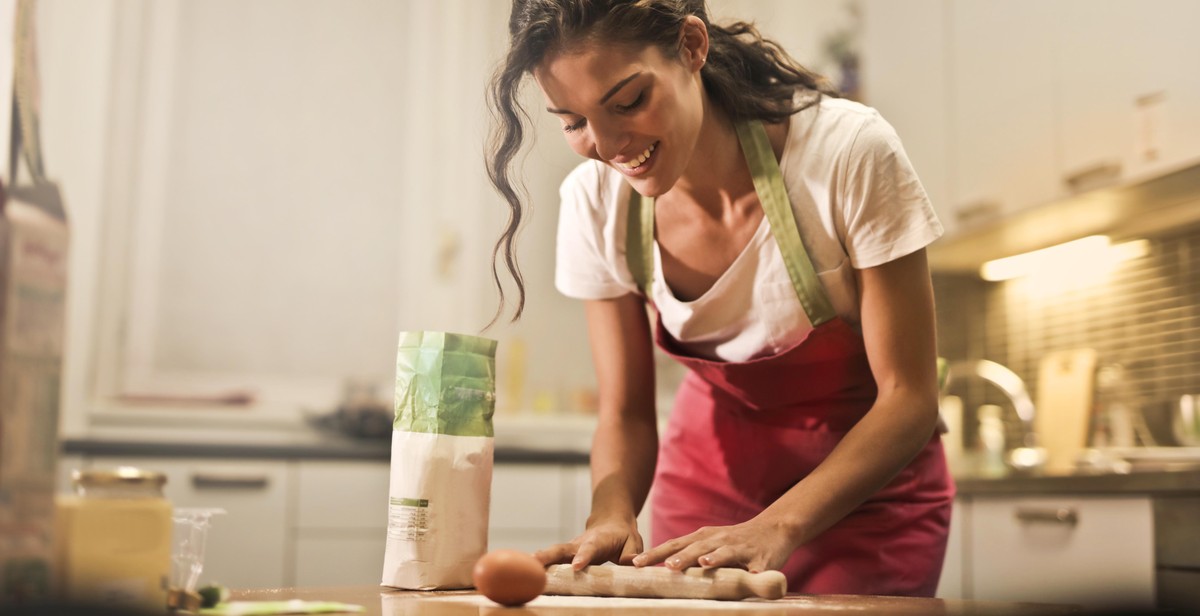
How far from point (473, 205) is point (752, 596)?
2.62 metres

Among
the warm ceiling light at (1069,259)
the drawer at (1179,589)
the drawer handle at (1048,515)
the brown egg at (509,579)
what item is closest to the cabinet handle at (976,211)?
the warm ceiling light at (1069,259)

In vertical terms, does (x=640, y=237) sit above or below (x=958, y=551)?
above

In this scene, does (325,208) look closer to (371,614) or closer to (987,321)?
(987,321)

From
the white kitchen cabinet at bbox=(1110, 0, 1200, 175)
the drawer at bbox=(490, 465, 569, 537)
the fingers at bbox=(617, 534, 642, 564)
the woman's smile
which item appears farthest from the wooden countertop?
the drawer at bbox=(490, 465, 569, 537)

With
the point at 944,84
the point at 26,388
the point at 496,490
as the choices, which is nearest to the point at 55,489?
the point at 26,388

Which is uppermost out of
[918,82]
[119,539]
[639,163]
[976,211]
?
[918,82]

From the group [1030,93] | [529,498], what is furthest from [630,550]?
[1030,93]

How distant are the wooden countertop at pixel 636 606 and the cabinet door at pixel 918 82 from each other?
2.17 m

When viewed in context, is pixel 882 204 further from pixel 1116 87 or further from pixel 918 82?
pixel 918 82

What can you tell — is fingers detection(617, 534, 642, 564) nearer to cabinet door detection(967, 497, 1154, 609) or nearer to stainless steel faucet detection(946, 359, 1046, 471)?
cabinet door detection(967, 497, 1154, 609)

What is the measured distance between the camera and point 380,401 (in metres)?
3.01

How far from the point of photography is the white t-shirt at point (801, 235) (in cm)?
117

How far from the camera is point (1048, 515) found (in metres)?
2.17

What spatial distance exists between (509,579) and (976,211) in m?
2.24
